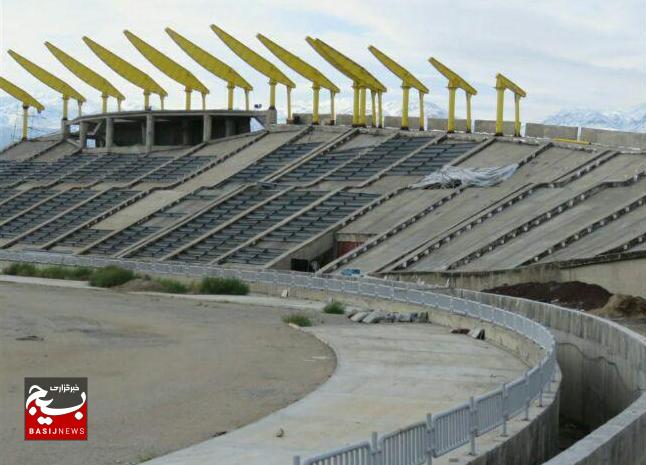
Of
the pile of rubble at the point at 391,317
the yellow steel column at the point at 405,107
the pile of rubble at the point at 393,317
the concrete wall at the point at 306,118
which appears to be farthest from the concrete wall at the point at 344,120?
the pile of rubble at the point at 393,317

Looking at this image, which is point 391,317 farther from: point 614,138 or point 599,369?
point 614,138

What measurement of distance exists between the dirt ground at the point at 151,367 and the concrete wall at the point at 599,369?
19.5ft

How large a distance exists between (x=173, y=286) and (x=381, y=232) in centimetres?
1138

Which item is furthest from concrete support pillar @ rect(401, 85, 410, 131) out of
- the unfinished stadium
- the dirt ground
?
the dirt ground

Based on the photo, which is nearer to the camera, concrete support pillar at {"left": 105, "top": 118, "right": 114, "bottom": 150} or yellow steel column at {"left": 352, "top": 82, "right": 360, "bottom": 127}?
yellow steel column at {"left": 352, "top": 82, "right": 360, "bottom": 127}

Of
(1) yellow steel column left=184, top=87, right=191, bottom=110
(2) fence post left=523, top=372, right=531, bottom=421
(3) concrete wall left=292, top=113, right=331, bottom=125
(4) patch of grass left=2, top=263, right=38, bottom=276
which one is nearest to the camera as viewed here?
(2) fence post left=523, top=372, right=531, bottom=421

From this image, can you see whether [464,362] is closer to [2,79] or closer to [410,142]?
[410,142]

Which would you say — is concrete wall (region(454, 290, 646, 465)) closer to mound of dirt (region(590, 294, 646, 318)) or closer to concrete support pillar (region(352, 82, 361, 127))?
mound of dirt (region(590, 294, 646, 318))

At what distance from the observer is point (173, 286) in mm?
55000

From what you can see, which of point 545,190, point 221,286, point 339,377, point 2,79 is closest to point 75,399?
point 339,377

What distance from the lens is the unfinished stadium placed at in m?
19.3

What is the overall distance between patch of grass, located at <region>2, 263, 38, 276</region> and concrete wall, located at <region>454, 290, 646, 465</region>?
119 feet

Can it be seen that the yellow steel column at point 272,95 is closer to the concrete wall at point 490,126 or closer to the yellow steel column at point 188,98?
the yellow steel column at point 188,98

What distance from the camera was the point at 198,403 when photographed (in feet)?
77.2
